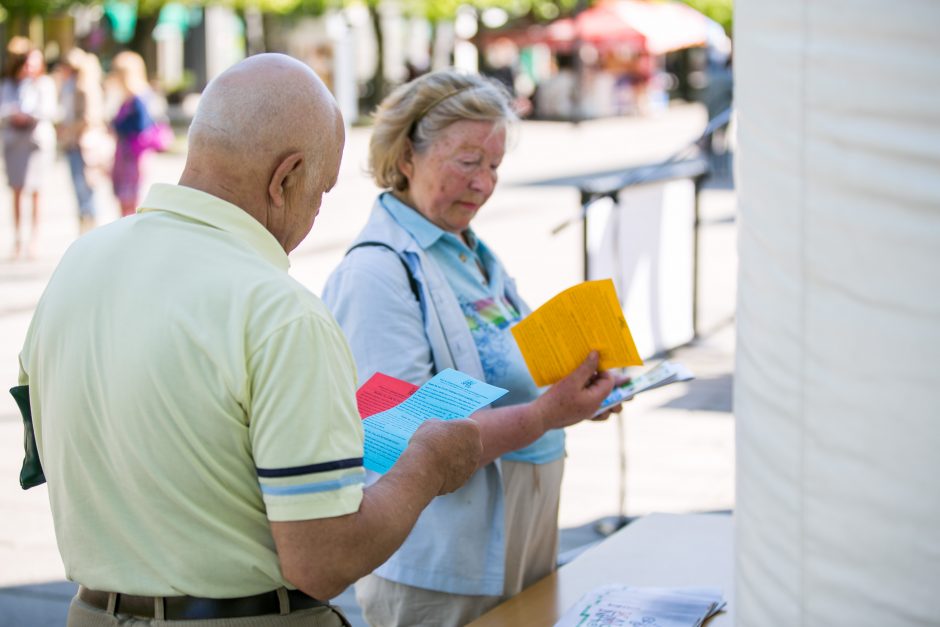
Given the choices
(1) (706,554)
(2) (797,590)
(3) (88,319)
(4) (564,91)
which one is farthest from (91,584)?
(4) (564,91)

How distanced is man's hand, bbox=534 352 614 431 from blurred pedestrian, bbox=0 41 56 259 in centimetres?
979

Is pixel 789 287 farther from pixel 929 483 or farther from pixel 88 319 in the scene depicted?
pixel 88 319

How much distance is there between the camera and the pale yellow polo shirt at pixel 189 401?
163 centimetres

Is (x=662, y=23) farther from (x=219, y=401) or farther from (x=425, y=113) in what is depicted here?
(x=219, y=401)

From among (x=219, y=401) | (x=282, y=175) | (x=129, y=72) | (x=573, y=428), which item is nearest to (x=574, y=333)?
(x=282, y=175)

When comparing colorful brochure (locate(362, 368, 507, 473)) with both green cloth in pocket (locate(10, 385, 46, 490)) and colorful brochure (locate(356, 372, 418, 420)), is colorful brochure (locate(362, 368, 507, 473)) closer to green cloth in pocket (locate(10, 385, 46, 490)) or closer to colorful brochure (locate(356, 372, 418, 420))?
colorful brochure (locate(356, 372, 418, 420))

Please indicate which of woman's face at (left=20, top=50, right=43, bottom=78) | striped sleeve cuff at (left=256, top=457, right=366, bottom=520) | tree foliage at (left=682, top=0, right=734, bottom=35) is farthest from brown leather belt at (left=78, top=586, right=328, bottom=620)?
tree foliage at (left=682, top=0, right=734, bottom=35)

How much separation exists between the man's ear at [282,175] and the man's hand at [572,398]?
100 centimetres

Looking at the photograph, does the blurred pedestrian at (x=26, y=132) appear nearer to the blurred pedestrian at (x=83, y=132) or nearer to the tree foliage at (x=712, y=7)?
the blurred pedestrian at (x=83, y=132)

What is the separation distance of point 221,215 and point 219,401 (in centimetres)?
27

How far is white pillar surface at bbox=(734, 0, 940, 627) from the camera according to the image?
1328 millimetres

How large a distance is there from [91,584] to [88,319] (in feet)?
1.28

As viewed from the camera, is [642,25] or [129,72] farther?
[642,25]

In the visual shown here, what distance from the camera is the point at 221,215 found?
175 centimetres
